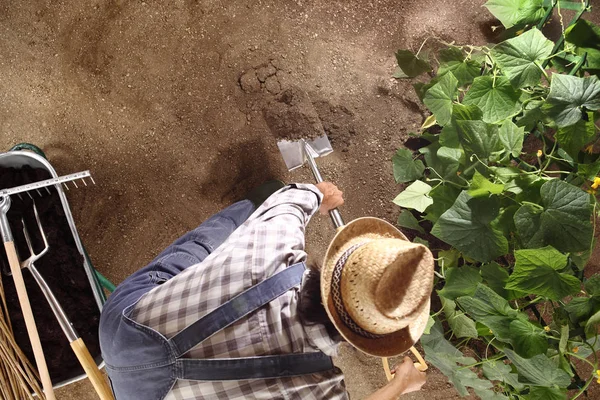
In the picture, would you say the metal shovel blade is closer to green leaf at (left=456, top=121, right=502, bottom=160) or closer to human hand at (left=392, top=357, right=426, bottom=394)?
green leaf at (left=456, top=121, right=502, bottom=160)

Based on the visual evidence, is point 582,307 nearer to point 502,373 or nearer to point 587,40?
point 502,373

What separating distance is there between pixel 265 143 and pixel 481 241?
3.51 feet

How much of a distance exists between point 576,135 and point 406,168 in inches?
25.8

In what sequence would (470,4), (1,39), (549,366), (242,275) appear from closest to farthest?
(242,275) → (549,366) → (1,39) → (470,4)

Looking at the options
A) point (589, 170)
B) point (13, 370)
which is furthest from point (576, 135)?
point (13, 370)

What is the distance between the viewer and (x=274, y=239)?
4.23 ft

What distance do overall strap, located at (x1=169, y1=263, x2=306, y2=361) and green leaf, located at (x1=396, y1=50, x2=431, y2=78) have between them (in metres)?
1.26

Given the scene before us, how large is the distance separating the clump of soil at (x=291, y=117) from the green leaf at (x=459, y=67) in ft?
1.95

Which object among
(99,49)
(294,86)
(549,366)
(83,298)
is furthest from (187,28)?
(549,366)

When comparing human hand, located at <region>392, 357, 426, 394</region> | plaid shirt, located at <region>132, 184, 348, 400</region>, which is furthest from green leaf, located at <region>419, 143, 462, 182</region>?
plaid shirt, located at <region>132, 184, 348, 400</region>

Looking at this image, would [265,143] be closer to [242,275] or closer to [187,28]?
[187,28]

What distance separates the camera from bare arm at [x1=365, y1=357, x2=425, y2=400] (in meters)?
1.66

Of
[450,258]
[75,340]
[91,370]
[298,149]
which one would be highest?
[298,149]

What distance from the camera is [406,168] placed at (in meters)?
2.06
